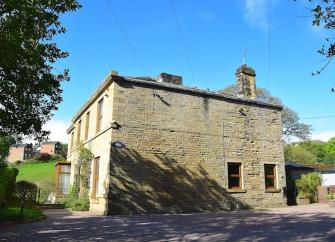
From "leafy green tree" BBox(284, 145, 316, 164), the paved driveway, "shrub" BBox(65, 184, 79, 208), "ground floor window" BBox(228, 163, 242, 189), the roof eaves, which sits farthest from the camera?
"leafy green tree" BBox(284, 145, 316, 164)

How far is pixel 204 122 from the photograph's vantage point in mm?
18750

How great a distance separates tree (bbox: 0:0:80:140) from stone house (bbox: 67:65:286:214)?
425 centimetres

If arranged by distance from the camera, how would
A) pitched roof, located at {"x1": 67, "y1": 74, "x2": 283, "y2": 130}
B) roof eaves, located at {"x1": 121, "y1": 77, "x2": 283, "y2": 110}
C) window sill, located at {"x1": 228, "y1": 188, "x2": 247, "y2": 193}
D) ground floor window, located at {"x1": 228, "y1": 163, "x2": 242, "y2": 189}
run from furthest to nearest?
ground floor window, located at {"x1": 228, "y1": 163, "x2": 242, "y2": 189} → window sill, located at {"x1": 228, "y1": 188, "x2": 247, "y2": 193} → roof eaves, located at {"x1": 121, "y1": 77, "x2": 283, "y2": 110} → pitched roof, located at {"x1": 67, "y1": 74, "x2": 283, "y2": 130}

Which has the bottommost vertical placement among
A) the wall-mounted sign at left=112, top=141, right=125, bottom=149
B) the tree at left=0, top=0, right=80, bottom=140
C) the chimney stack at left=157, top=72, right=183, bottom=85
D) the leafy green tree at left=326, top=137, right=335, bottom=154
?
the wall-mounted sign at left=112, top=141, right=125, bottom=149

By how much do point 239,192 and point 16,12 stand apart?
14270 millimetres

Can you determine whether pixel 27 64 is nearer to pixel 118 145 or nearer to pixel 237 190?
pixel 118 145

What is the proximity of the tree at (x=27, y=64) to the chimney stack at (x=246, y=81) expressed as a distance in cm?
1309

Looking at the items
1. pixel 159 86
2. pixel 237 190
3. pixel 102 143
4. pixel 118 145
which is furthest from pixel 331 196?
pixel 102 143

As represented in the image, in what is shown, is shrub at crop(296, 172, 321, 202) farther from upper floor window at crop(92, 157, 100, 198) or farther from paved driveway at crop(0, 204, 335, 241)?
upper floor window at crop(92, 157, 100, 198)

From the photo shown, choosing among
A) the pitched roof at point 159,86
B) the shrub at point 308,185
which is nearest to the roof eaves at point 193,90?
the pitched roof at point 159,86

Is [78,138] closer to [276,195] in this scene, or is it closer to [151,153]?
[151,153]

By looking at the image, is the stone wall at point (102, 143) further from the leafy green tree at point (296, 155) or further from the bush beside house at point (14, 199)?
the leafy green tree at point (296, 155)

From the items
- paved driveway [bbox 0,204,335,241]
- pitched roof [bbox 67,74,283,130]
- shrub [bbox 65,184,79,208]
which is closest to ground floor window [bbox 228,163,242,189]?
pitched roof [bbox 67,74,283,130]

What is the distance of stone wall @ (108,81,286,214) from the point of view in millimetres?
16094
